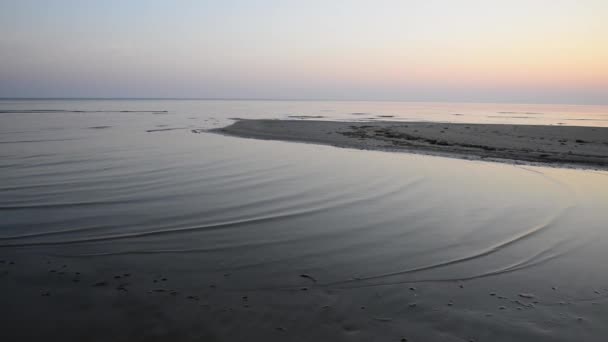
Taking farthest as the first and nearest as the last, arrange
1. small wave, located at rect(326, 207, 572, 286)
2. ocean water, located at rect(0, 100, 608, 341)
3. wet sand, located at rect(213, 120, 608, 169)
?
wet sand, located at rect(213, 120, 608, 169)
small wave, located at rect(326, 207, 572, 286)
ocean water, located at rect(0, 100, 608, 341)

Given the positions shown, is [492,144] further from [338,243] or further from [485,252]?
[338,243]

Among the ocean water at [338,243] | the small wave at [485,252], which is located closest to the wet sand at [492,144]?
the ocean water at [338,243]

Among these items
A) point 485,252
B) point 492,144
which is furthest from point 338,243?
point 492,144

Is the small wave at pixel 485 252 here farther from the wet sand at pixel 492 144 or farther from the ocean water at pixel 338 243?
the wet sand at pixel 492 144

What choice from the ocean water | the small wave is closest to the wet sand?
the ocean water

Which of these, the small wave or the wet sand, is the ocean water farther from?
the wet sand

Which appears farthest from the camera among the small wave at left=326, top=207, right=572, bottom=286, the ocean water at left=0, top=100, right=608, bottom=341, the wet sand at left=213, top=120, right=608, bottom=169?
the wet sand at left=213, top=120, right=608, bottom=169

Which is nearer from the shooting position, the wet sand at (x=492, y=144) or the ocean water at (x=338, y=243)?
the ocean water at (x=338, y=243)

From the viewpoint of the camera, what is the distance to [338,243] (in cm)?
624

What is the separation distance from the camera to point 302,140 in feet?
72.9

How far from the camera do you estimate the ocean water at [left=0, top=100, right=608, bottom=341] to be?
4078 mm

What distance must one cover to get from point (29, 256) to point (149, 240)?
147cm

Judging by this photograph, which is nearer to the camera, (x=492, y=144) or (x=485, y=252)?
(x=485, y=252)

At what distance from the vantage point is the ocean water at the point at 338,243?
161 inches
